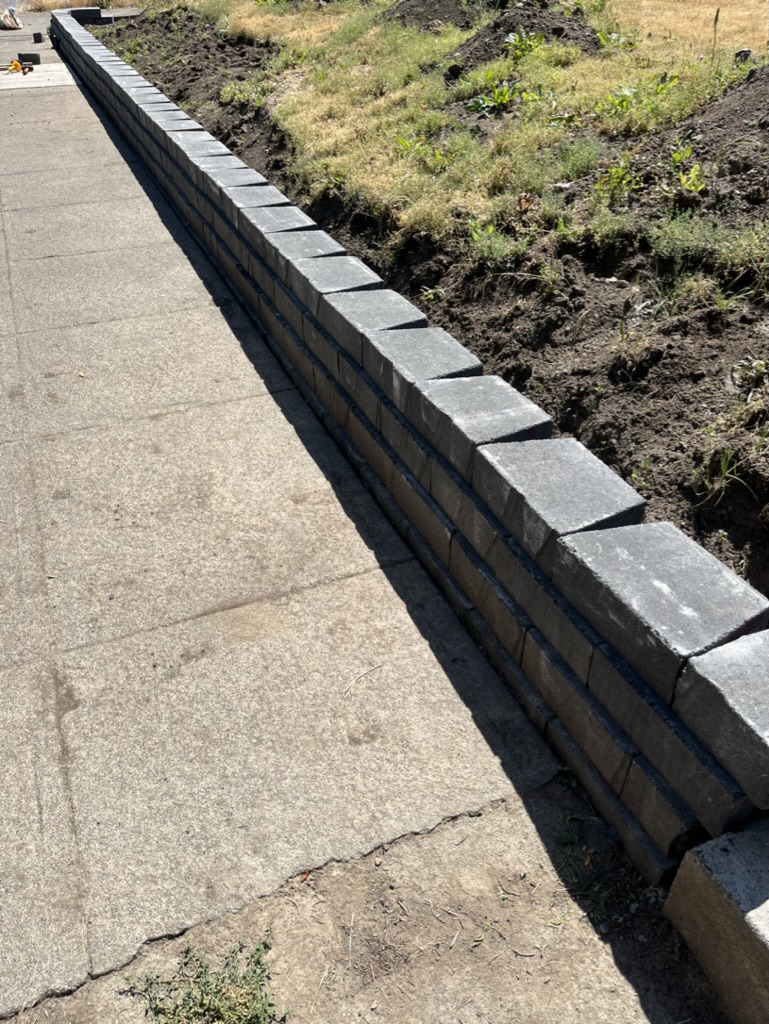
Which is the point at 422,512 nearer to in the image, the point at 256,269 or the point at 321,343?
the point at 321,343

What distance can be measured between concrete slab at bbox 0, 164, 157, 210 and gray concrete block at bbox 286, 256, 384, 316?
14.2 feet

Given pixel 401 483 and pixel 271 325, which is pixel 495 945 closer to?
pixel 401 483

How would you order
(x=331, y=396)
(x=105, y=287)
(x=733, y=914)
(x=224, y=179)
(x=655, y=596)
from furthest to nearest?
(x=224, y=179)
(x=105, y=287)
(x=331, y=396)
(x=655, y=596)
(x=733, y=914)

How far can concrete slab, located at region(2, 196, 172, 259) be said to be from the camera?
7.46m

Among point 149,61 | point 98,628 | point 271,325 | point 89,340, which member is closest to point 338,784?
point 98,628

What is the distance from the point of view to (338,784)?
2.98 metres

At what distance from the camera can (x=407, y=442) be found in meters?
4.04

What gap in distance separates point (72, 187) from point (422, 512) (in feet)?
23.0

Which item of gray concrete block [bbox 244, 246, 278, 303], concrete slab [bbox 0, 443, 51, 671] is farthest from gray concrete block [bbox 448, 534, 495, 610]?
gray concrete block [bbox 244, 246, 278, 303]

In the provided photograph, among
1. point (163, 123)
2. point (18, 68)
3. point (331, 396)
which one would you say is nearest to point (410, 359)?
point (331, 396)

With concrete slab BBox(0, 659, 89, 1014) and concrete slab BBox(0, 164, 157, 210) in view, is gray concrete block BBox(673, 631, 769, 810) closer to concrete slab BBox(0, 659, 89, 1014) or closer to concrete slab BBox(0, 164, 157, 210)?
concrete slab BBox(0, 659, 89, 1014)

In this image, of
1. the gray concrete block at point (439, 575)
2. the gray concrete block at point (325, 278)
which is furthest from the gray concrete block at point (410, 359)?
the gray concrete block at point (325, 278)

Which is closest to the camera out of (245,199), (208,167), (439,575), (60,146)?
(439,575)

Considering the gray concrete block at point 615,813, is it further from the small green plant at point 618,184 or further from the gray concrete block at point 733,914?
the small green plant at point 618,184
